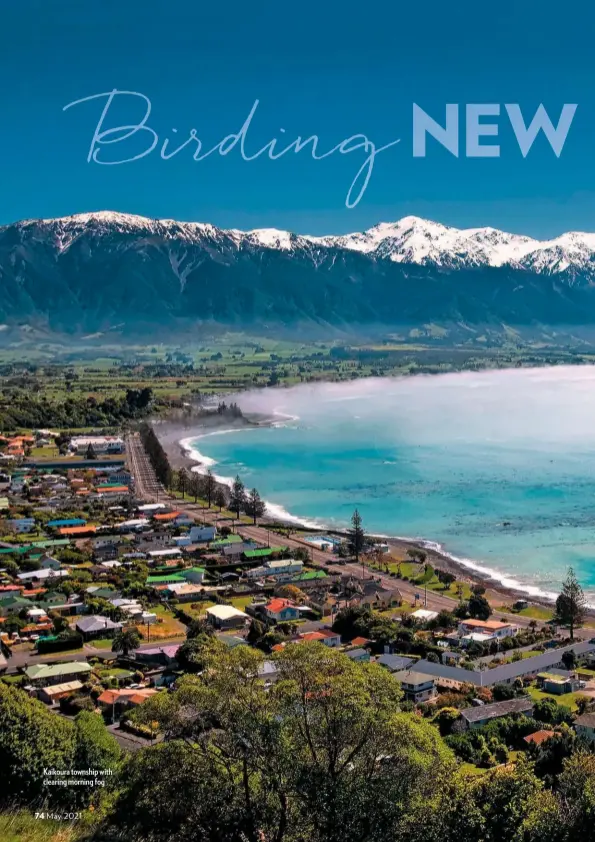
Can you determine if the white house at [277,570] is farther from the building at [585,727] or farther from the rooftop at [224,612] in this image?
the building at [585,727]

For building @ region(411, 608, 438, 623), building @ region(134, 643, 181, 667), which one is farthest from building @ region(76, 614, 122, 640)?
building @ region(411, 608, 438, 623)

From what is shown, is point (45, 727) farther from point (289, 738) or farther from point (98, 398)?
point (98, 398)

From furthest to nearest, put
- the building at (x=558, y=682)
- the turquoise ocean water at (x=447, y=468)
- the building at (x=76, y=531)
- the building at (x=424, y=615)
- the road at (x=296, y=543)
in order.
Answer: the building at (x=76, y=531) → the turquoise ocean water at (x=447, y=468) → the road at (x=296, y=543) → the building at (x=424, y=615) → the building at (x=558, y=682)

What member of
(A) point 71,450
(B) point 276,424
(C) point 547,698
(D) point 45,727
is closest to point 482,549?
(C) point 547,698

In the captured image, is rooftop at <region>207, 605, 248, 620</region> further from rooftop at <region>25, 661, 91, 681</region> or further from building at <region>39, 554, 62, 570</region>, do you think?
building at <region>39, 554, 62, 570</region>

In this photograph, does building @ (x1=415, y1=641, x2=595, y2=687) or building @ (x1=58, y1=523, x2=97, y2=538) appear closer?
building @ (x1=415, y1=641, x2=595, y2=687)

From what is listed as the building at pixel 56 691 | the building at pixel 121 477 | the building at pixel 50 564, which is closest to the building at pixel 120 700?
the building at pixel 56 691
